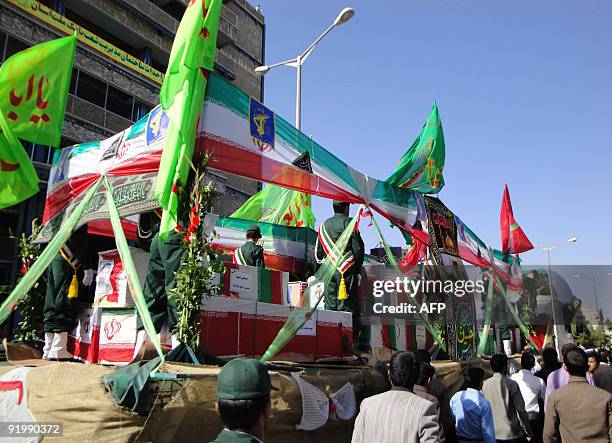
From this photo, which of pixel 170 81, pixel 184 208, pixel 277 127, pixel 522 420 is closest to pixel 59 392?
pixel 184 208

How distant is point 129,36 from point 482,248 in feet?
69.3

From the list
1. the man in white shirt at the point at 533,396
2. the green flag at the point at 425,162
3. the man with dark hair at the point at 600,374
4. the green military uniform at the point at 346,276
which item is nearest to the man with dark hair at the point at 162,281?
the green military uniform at the point at 346,276

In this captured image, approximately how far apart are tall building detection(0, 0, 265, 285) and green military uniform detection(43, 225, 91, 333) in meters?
11.2

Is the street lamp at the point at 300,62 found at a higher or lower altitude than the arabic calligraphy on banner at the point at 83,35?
lower

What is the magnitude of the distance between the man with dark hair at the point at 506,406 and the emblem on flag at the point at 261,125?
3.10 m

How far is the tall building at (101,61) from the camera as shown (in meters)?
16.2

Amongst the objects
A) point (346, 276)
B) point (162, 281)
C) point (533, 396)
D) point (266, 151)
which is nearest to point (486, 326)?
point (533, 396)

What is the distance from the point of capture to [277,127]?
16.9ft

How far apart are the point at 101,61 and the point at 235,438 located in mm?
21525

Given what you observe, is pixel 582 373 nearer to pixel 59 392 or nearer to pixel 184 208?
pixel 184 208

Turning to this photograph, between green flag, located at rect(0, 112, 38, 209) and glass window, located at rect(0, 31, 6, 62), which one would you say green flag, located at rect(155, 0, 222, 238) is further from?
glass window, located at rect(0, 31, 6, 62)

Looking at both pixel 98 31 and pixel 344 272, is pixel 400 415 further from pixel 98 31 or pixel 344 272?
pixel 98 31

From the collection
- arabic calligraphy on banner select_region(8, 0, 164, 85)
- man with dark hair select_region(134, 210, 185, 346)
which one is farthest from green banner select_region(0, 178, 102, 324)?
arabic calligraphy on banner select_region(8, 0, 164, 85)

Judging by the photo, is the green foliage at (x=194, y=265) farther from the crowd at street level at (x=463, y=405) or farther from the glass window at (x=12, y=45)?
the glass window at (x=12, y=45)
